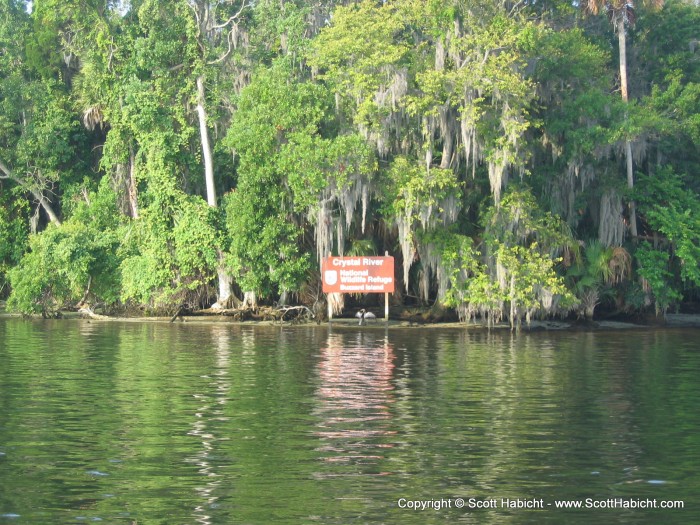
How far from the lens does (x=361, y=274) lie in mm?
43000

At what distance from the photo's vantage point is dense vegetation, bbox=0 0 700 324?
42250 mm

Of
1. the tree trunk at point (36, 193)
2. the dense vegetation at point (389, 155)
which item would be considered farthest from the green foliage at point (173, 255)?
the tree trunk at point (36, 193)

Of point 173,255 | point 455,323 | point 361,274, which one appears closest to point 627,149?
point 455,323

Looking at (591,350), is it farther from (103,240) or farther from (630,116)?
(103,240)

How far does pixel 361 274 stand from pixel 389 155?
18.0 feet

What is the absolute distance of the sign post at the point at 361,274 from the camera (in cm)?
4300

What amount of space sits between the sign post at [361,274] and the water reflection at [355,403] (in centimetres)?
931

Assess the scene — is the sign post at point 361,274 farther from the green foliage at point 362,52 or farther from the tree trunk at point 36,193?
the tree trunk at point 36,193

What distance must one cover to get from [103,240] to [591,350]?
2663 centimetres

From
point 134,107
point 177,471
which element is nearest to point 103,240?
point 134,107

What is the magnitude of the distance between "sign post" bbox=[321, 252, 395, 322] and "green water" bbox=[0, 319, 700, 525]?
1173 centimetres

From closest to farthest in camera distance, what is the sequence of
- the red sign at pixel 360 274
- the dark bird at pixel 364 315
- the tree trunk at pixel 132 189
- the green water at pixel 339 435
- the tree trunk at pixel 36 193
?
the green water at pixel 339 435, the red sign at pixel 360 274, the dark bird at pixel 364 315, the tree trunk at pixel 132 189, the tree trunk at pixel 36 193

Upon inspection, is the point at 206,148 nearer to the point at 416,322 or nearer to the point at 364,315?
the point at 364,315

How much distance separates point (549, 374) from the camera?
83.7 ft
